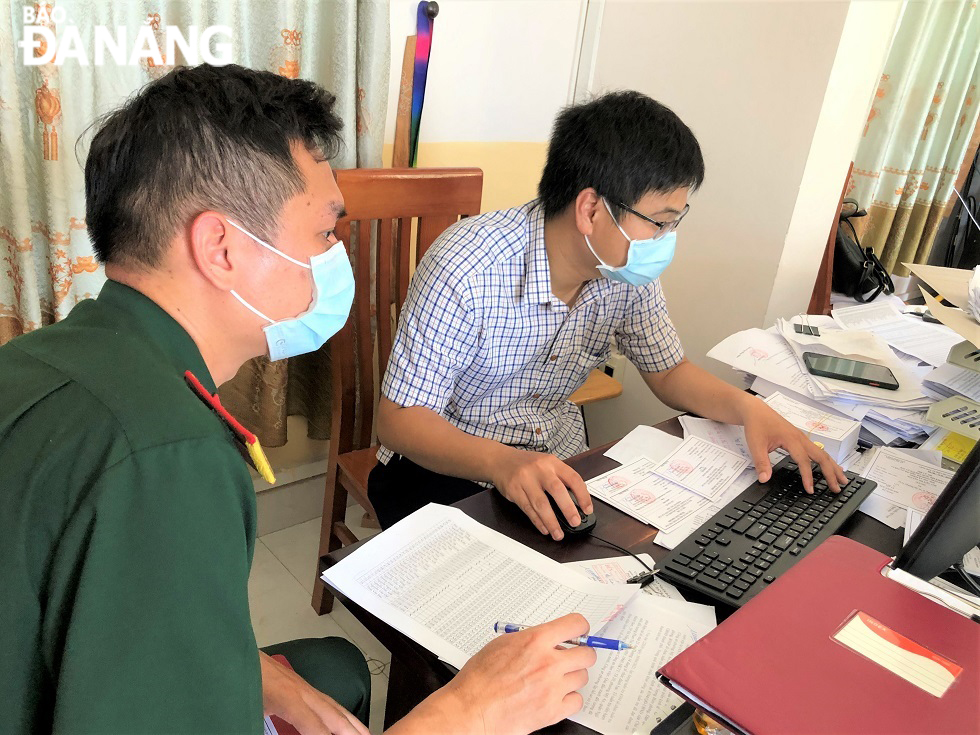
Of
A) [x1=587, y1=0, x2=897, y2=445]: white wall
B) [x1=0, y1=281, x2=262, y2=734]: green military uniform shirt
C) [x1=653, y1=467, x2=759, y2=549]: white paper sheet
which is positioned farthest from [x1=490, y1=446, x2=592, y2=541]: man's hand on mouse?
[x1=587, y1=0, x2=897, y2=445]: white wall

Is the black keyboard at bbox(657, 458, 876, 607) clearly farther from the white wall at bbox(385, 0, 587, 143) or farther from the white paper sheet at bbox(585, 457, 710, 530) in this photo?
the white wall at bbox(385, 0, 587, 143)

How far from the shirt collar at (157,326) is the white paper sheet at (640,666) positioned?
1.68ft

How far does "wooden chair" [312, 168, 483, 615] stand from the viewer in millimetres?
1599

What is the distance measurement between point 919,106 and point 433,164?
1.75 m

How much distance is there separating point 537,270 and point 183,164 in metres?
0.76

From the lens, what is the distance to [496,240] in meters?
1.39

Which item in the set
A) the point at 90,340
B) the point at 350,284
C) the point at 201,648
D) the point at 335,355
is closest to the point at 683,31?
the point at 335,355

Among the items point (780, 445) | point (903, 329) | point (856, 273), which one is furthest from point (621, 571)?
point (856, 273)

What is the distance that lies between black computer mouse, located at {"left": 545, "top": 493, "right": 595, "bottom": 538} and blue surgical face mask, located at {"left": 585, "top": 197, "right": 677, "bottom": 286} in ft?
1.79

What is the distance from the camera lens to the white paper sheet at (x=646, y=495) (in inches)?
41.1

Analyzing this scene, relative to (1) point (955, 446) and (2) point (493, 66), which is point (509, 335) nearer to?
(1) point (955, 446)

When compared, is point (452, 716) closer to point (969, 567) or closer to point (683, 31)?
point (969, 567)

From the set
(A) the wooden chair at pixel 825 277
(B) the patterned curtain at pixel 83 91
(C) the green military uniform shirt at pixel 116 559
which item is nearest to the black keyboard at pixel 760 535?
(C) the green military uniform shirt at pixel 116 559

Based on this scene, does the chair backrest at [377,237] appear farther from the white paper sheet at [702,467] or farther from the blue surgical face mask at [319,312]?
the white paper sheet at [702,467]
